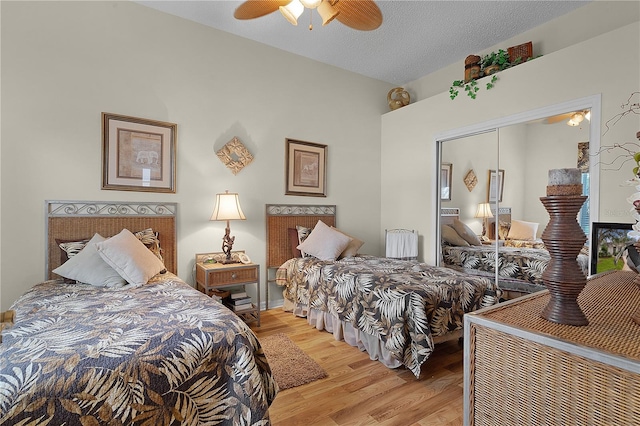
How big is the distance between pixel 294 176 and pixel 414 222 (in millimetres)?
1853

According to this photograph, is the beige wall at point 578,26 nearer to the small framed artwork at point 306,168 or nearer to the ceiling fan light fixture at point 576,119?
the ceiling fan light fixture at point 576,119

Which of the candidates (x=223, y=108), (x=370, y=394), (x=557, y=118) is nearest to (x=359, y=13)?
(x=223, y=108)

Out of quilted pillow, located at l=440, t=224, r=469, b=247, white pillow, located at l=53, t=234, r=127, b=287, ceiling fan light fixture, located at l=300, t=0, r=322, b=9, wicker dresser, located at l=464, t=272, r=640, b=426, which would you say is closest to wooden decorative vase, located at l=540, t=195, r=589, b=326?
wicker dresser, located at l=464, t=272, r=640, b=426

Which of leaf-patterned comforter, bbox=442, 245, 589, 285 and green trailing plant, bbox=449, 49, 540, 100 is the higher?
green trailing plant, bbox=449, 49, 540, 100

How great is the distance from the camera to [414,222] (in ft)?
14.4

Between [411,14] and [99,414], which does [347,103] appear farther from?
[99,414]

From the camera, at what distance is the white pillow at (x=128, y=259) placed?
2.33 metres

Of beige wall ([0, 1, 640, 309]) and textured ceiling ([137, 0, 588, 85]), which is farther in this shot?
textured ceiling ([137, 0, 588, 85])

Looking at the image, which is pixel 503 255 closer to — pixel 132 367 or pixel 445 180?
pixel 445 180

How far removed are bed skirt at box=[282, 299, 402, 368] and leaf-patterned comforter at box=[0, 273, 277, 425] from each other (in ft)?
3.96

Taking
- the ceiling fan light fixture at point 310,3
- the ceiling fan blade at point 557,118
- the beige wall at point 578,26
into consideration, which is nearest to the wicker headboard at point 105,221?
the ceiling fan light fixture at point 310,3

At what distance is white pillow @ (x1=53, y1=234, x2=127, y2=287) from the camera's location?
7.54 feet

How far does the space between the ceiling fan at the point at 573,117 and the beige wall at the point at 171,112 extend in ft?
7.70

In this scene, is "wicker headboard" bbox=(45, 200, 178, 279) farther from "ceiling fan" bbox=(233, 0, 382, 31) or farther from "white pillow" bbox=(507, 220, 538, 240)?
"white pillow" bbox=(507, 220, 538, 240)
